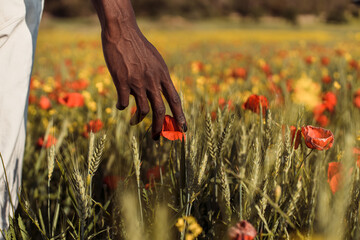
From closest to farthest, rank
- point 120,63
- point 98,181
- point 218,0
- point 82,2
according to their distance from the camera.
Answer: point 120,63 < point 98,181 < point 82,2 < point 218,0

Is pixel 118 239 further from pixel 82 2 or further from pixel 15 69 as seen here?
pixel 82 2

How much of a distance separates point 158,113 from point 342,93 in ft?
4.70

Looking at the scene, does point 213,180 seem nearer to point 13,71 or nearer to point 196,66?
point 13,71

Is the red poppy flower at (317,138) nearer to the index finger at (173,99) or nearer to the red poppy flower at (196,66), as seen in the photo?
the index finger at (173,99)

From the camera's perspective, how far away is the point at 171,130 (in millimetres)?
808

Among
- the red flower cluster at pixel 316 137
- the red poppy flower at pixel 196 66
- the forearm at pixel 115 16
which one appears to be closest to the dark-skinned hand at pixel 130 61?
the forearm at pixel 115 16

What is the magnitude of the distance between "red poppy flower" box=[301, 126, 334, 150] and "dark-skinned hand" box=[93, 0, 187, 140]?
0.86ft

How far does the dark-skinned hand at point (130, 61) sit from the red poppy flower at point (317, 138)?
0.86ft

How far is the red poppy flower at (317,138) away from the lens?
0.74 metres

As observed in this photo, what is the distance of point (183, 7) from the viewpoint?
25812 millimetres

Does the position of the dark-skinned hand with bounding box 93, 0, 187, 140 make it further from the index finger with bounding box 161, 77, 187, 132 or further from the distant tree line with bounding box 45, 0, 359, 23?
the distant tree line with bounding box 45, 0, 359, 23

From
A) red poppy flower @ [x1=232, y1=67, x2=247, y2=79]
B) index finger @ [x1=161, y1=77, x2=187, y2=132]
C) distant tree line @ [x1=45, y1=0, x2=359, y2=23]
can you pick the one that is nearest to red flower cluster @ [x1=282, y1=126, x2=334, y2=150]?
index finger @ [x1=161, y1=77, x2=187, y2=132]

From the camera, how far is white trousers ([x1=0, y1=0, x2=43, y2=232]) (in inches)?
30.3

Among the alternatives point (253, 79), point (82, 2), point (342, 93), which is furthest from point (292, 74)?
point (82, 2)
